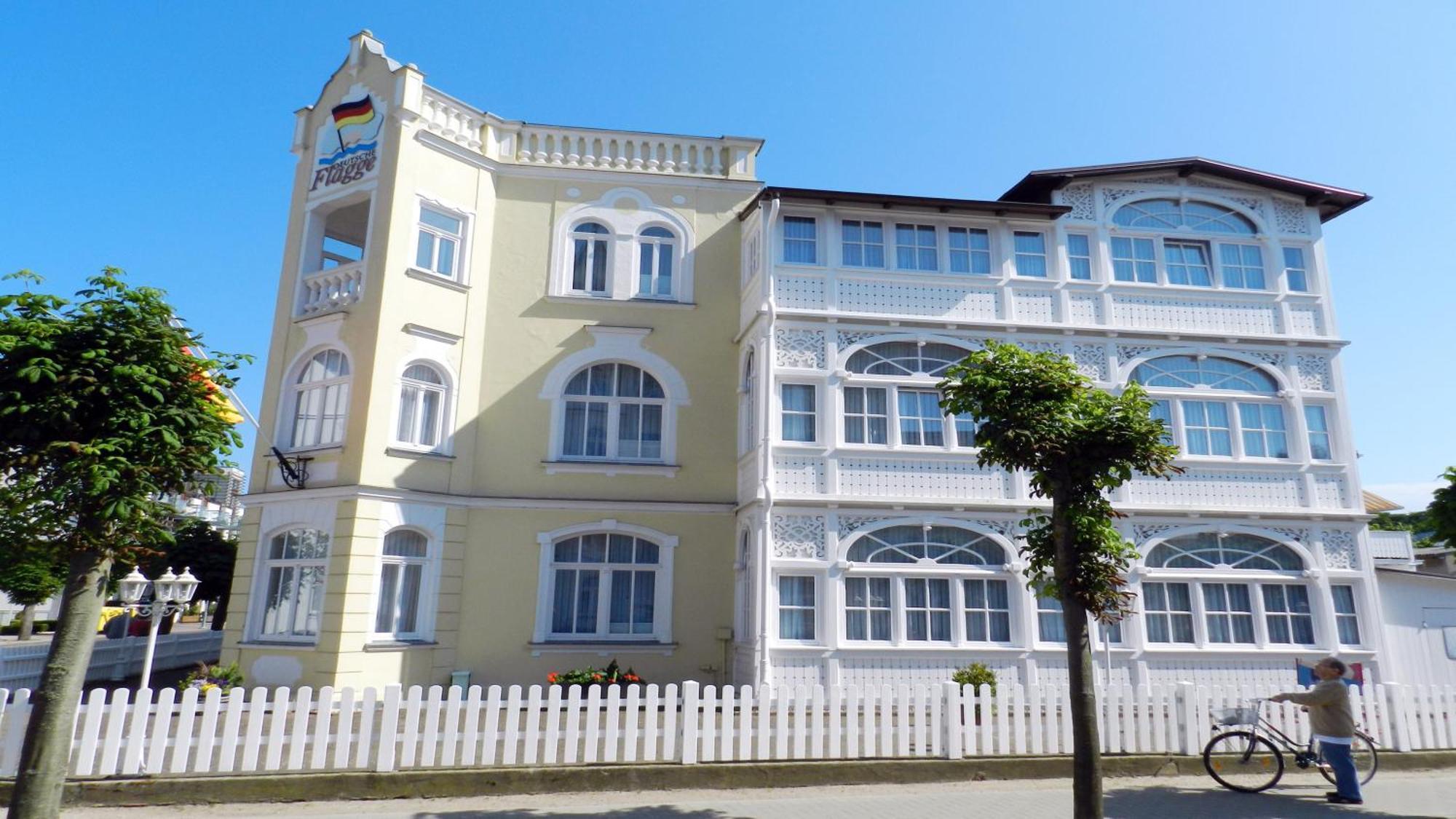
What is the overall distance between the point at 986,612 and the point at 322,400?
40.0 feet

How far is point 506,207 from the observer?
16984mm

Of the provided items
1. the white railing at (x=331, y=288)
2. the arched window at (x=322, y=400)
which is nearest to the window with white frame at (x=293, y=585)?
the arched window at (x=322, y=400)

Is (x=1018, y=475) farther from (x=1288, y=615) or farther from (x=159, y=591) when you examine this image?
(x=159, y=591)

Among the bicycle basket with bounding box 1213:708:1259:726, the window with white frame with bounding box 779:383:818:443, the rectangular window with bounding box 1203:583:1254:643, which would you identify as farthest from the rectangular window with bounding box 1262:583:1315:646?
the window with white frame with bounding box 779:383:818:443

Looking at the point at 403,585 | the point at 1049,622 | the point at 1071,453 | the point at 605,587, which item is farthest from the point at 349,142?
the point at 1049,622

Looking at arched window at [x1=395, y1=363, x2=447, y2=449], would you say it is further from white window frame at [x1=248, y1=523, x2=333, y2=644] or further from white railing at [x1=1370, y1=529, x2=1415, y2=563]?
white railing at [x1=1370, y1=529, x2=1415, y2=563]

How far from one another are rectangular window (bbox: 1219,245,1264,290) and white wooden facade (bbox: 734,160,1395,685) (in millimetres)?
44

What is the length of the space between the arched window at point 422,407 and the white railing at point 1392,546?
72.9ft

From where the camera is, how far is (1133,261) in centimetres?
1661

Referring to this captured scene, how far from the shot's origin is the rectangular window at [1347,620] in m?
15.1

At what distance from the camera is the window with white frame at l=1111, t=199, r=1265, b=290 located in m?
16.6

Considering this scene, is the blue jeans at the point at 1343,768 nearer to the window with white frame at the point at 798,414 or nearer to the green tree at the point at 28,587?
the window with white frame at the point at 798,414

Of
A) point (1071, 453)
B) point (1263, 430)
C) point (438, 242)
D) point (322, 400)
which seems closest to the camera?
point (1071, 453)

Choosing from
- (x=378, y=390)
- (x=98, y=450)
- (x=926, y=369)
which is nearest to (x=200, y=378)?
(x=98, y=450)
